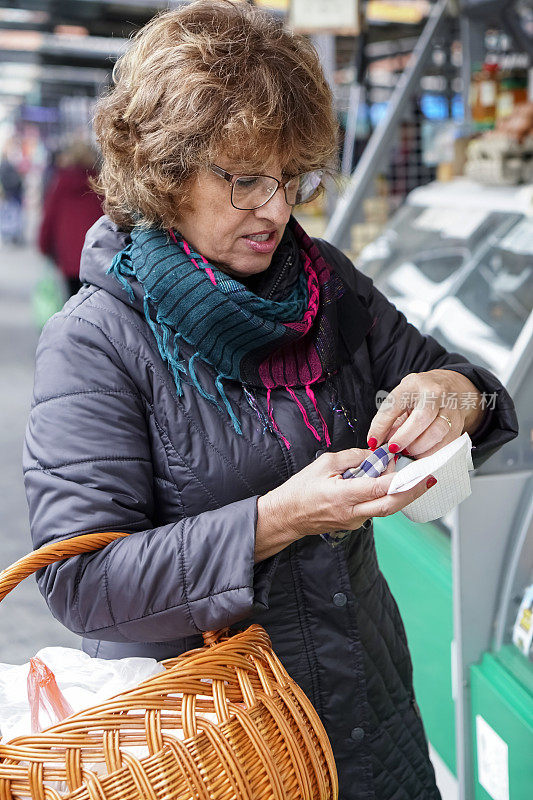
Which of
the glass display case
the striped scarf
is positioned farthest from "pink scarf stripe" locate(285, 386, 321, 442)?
the glass display case

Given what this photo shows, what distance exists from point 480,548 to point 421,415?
2.51 ft

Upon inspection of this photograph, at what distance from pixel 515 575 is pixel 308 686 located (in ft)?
2.45

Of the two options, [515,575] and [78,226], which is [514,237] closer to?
[515,575]

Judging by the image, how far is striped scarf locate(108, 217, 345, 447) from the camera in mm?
1225

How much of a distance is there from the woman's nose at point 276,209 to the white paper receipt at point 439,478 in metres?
0.45

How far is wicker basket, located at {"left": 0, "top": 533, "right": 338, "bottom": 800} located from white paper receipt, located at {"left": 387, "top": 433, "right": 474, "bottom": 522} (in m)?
0.29

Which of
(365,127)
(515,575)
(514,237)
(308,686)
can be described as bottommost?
(515,575)

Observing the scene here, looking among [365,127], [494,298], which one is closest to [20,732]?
[494,298]

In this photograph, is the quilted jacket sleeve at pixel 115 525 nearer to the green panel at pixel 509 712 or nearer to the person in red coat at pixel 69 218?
the green panel at pixel 509 712

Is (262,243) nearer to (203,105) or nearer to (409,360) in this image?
(203,105)

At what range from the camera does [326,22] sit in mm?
3336

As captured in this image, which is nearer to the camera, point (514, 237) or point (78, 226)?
point (514, 237)

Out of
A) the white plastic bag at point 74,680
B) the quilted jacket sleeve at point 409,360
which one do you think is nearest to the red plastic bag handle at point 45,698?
the white plastic bag at point 74,680

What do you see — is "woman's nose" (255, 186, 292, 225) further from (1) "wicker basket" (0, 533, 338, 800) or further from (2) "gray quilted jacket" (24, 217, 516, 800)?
(1) "wicker basket" (0, 533, 338, 800)
